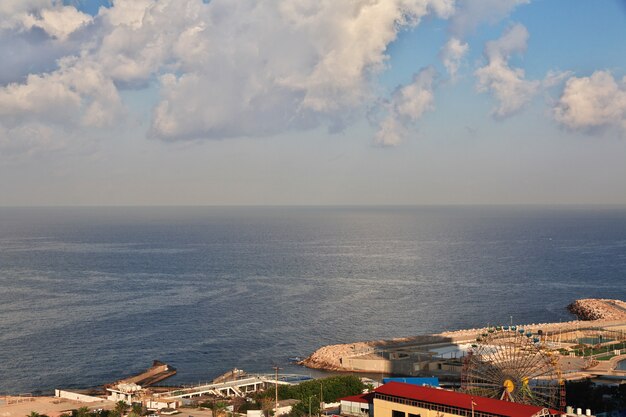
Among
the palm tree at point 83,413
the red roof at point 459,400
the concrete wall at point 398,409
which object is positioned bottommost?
the palm tree at point 83,413

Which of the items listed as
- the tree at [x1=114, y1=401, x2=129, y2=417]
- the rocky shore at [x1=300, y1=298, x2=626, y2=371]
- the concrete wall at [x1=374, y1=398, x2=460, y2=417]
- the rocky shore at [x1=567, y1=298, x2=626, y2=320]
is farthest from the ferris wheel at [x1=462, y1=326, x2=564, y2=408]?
the rocky shore at [x1=567, y1=298, x2=626, y2=320]

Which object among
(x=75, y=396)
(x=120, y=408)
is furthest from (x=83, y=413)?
(x=75, y=396)

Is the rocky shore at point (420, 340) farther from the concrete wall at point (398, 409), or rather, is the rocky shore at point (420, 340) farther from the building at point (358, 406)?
the concrete wall at point (398, 409)

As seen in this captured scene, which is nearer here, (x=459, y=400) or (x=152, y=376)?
(x=459, y=400)

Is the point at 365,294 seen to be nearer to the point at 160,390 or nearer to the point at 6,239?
the point at 160,390

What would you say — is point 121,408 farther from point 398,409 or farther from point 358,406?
point 398,409

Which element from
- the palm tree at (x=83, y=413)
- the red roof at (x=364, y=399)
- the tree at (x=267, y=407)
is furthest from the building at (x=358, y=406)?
the palm tree at (x=83, y=413)
